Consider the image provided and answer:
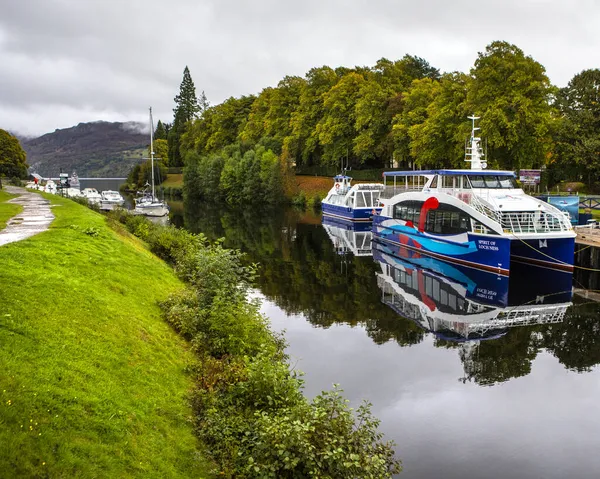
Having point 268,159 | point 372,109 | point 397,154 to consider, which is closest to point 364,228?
point 397,154

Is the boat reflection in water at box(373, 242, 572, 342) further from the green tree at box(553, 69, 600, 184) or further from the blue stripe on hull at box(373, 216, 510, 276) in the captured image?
the green tree at box(553, 69, 600, 184)

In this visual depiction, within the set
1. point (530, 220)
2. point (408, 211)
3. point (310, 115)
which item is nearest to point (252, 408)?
point (530, 220)

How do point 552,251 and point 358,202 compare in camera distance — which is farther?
point 358,202

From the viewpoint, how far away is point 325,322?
1945 centimetres

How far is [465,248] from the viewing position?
28875 mm

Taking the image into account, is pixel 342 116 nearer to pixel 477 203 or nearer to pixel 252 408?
pixel 477 203

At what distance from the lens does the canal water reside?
1076cm

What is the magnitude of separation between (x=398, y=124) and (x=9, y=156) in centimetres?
4966

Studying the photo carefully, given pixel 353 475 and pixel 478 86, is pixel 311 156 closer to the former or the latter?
pixel 478 86

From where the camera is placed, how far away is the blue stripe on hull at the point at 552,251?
1040 inches

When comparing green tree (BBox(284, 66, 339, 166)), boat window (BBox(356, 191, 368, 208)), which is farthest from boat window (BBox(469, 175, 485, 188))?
green tree (BBox(284, 66, 339, 166))

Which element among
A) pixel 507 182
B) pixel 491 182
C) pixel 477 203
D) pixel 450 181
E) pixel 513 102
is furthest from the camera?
pixel 513 102

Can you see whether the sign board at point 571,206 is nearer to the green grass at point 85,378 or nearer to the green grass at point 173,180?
the green grass at point 85,378

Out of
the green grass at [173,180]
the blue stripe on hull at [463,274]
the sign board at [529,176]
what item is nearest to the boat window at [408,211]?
the blue stripe on hull at [463,274]
